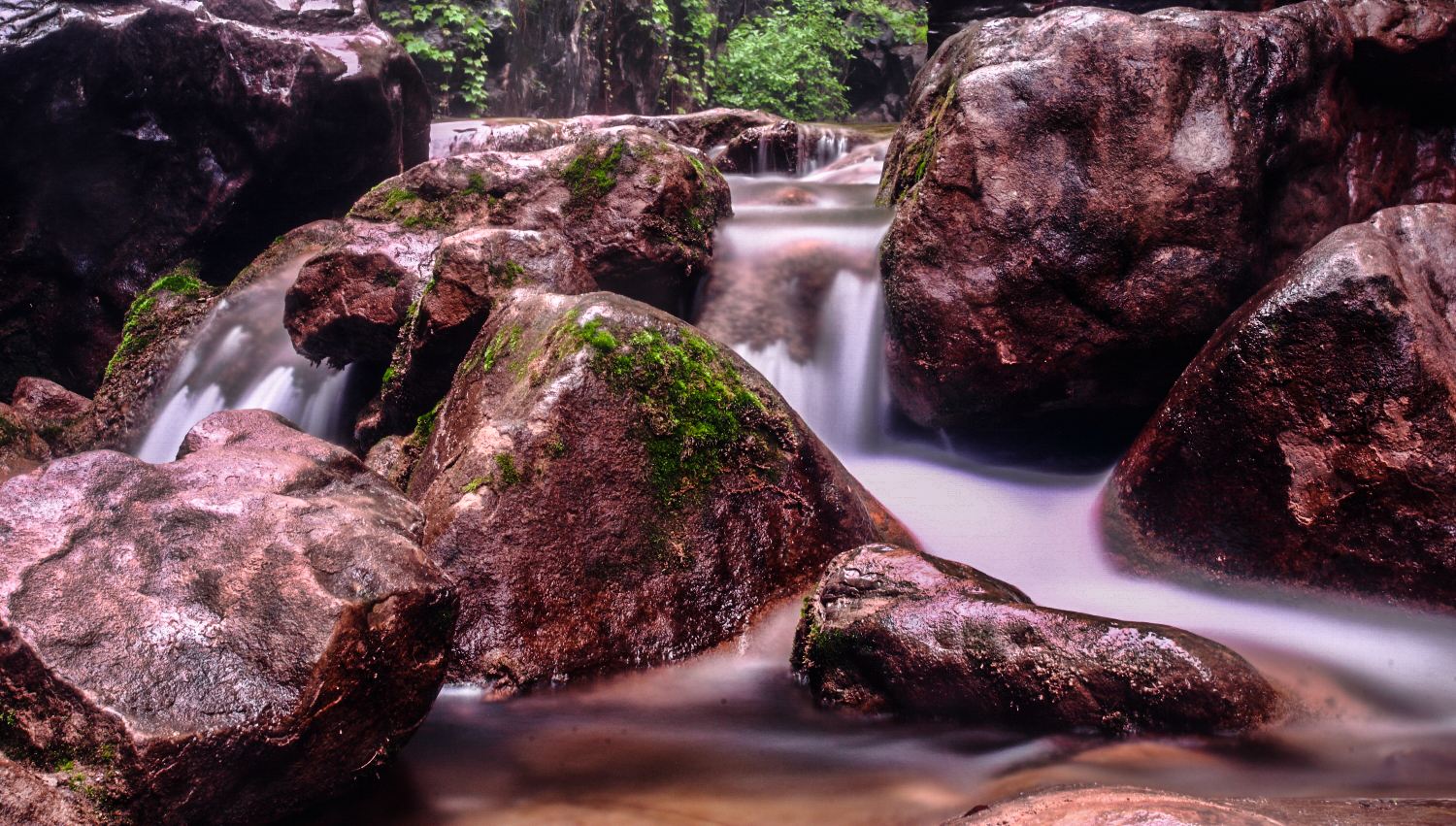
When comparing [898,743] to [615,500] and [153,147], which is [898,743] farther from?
[153,147]

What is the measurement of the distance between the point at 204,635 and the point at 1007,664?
255 cm

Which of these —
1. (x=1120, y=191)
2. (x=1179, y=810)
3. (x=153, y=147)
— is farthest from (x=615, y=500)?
(x=153, y=147)

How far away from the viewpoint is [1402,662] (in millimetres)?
3611

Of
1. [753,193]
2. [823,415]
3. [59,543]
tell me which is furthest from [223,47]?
[59,543]

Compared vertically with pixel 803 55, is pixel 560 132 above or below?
below

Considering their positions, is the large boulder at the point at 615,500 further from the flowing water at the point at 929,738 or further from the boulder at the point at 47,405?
the boulder at the point at 47,405

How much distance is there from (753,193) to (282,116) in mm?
4486

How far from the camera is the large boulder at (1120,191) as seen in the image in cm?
500

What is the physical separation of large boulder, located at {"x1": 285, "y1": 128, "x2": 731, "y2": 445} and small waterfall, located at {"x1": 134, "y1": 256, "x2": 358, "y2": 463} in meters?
0.48

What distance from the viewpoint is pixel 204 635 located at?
2.39m

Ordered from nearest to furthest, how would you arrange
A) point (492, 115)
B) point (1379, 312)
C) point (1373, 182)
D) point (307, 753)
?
point (307, 753)
point (1379, 312)
point (1373, 182)
point (492, 115)

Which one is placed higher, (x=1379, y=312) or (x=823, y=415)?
(x=1379, y=312)

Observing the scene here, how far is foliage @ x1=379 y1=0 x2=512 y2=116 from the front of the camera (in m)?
14.8

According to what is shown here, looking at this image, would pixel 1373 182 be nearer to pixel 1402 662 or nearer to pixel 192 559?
pixel 1402 662
